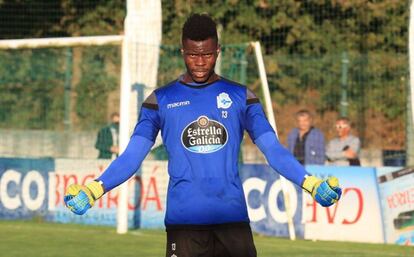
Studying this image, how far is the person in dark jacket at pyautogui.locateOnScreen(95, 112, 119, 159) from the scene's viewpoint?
17.7 meters

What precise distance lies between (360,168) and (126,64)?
3.59m

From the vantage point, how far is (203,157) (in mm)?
6680

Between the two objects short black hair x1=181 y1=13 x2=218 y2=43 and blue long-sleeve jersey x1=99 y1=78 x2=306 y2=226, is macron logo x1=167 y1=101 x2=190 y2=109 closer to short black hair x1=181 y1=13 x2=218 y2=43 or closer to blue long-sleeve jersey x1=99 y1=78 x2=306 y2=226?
blue long-sleeve jersey x1=99 y1=78 x2=306 y2=226

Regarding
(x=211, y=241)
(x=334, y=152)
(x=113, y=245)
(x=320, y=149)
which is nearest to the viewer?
(x=211, y=241)

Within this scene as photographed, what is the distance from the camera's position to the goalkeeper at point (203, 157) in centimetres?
666

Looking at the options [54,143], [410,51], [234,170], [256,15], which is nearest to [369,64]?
[410,51]

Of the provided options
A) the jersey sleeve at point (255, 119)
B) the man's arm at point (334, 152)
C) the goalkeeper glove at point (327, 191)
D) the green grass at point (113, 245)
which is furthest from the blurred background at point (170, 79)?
the goalkeeper glove at point (327, 191)

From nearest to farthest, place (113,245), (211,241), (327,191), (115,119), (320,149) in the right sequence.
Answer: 1. (327,191)
2. (211,241)
3. (113,245)
4. (320,149)
5. (115,119)

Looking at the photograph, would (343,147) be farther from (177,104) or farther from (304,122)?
(177,104)

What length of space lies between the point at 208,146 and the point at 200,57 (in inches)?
20.0

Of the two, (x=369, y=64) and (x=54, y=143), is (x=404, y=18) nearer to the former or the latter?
(x=369, y=64)

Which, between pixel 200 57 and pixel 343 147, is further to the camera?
pixel 343 147

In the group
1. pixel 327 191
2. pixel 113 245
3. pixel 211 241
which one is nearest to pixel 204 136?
pixel 211 241

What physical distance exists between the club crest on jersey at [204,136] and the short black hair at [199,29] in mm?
459
